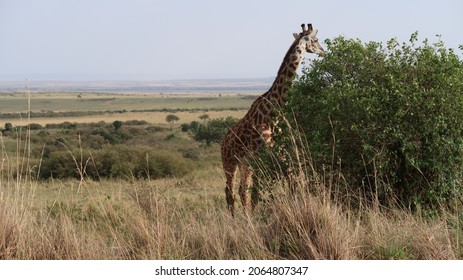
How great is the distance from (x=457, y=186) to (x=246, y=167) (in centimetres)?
279

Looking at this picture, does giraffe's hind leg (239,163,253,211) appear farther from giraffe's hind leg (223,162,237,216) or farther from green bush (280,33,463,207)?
green bush (280,33,463,207)

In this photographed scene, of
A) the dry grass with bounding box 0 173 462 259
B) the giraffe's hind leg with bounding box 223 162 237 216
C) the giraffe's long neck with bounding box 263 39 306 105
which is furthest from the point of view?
the giraffe's hind leg with bounding box 223 162 237 216

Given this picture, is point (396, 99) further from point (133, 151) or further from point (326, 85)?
point (133, 151)

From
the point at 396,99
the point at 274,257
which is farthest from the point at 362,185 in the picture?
the point at 274,257

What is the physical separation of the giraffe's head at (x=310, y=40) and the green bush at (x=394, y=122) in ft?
5.40

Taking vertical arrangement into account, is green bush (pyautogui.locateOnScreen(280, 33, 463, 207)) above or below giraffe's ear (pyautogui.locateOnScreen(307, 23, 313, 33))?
below

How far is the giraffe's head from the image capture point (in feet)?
29.5

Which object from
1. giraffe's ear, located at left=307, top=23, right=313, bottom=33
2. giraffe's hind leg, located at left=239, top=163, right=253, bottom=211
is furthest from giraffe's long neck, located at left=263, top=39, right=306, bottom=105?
giraffe's hind leg, located at left=239, top=163, right=253, bottom=211

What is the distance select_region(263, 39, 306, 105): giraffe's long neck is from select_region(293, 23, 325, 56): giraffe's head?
0.07 metres

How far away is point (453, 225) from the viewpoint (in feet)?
20.5

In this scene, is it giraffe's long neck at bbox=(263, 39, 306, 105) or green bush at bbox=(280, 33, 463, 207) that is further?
giraffe's long neck at bbox=(263, 39, 306, 105)

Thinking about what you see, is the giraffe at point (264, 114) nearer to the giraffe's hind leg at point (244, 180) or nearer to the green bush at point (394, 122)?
the giraffe's hind leg at point (244, 180)

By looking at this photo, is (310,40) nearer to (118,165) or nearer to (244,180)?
(244,180)

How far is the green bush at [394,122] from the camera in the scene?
22.3ft
